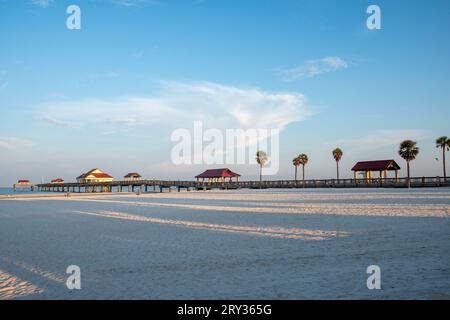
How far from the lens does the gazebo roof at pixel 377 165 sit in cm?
5200

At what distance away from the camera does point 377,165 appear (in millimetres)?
53375

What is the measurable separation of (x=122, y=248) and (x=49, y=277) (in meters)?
2.94

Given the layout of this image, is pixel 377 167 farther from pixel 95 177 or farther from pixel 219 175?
pixel 95 177

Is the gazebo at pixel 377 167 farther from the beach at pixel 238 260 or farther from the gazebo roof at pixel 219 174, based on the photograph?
the beach at pixel 238 260

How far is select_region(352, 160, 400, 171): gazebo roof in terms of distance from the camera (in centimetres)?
5200

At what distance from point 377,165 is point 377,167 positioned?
2.46ft

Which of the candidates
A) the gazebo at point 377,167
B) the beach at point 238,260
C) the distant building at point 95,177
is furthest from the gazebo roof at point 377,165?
the distant building at point 95,177

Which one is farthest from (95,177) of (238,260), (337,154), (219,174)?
(238,260)

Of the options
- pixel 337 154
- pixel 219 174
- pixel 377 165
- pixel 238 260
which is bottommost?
pixel 238 260

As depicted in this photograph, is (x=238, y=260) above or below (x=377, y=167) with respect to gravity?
below

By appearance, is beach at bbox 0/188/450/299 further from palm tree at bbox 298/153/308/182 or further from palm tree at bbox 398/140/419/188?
palm tree at bbox 298/153/308/182

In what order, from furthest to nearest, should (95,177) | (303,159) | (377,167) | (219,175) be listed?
(95,177)
(303,159)
(219,175)
(377,167)

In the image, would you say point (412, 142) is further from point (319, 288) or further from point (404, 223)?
point (319, 288)
